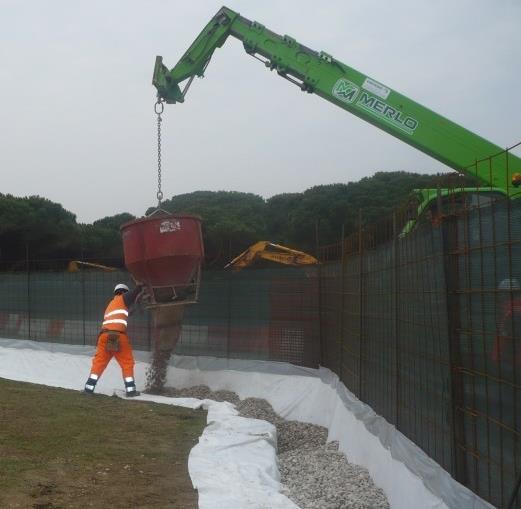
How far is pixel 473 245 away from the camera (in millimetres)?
4445

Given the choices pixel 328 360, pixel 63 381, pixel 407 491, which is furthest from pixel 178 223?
pixel 407 491

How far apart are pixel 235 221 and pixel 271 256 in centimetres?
2282

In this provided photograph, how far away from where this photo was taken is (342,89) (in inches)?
501

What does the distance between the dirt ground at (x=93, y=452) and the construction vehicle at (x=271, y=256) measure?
20.4ft

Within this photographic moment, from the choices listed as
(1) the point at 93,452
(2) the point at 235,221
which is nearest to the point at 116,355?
(1) the point at 93,452

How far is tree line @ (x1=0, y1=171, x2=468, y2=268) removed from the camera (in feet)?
115

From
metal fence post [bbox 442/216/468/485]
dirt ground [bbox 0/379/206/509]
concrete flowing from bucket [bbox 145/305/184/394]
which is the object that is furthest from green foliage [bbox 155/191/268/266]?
metal fence post [bbox 442/216/468/485]

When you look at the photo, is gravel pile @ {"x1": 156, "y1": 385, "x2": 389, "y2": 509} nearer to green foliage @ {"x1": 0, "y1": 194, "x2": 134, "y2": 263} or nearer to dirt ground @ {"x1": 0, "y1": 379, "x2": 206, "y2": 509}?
dirt ground @ {"x1": 0, "y1": 379, "x2": 206, "y2": 509}

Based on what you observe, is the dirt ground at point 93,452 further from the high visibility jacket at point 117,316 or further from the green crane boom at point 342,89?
the green crane boom at point 342,89

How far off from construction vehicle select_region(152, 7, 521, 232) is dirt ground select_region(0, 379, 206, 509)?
5453 mm

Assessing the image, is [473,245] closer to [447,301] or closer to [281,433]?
[447,301]

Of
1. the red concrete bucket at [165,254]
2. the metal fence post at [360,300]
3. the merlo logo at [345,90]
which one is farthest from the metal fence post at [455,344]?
the merlo logo at [345,90]

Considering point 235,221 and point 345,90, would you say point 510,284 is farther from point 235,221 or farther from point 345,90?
point 235,221

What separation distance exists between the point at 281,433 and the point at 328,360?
141cm
